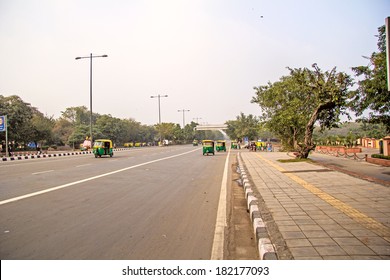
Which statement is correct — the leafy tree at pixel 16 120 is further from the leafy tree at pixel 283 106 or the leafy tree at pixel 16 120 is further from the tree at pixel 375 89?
the tree at pixel 375 89

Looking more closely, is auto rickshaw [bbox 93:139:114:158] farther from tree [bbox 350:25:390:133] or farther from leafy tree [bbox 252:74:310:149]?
tree [bbox 350:25:390:133]

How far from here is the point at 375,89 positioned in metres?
12.4

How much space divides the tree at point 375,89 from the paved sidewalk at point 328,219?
5098mm

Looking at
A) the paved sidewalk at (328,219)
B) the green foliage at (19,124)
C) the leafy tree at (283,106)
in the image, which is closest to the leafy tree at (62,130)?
the green foliage at (19,124)

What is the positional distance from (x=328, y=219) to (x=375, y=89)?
9.48m

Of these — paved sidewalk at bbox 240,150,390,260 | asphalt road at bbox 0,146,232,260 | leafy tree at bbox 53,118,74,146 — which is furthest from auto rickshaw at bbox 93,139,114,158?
leafy tree at bbox 53,118,74,146

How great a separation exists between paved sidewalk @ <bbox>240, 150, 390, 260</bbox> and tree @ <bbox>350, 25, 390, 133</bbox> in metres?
5.10

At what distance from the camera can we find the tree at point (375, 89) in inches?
474

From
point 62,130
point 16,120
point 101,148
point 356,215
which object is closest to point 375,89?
point 356,215

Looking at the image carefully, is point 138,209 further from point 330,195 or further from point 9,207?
point 330,195

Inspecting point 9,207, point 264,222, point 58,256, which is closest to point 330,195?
point 264,222

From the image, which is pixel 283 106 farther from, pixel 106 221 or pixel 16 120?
pixel 16 120

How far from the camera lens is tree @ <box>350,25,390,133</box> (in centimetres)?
1204

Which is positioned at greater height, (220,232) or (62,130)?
(62,130)
